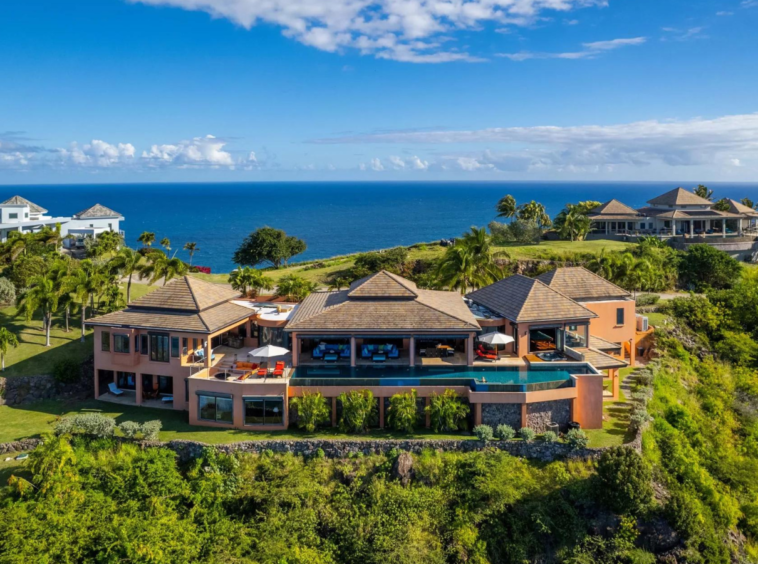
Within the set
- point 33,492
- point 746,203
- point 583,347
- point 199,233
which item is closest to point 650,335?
point 583,347

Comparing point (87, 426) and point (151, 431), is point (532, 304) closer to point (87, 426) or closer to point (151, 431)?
point (151, 431)

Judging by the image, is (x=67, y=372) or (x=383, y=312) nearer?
(x=383, y=312)

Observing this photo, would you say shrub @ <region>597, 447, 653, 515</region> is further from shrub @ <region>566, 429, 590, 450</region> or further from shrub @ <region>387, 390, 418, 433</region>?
shrub @ <region>387, 390, 418, 433</region>

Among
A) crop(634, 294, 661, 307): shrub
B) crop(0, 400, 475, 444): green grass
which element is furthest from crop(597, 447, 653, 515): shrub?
crop(634, 294, 661, 307): shrub

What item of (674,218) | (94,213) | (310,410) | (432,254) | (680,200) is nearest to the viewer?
(310,410)

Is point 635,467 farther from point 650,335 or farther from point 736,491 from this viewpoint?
point 650,335

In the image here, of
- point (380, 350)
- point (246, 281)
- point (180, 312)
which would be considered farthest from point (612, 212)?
point (180, 312)
